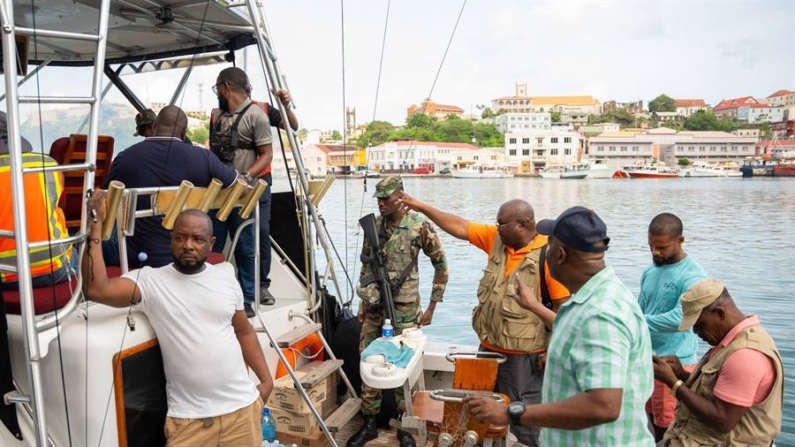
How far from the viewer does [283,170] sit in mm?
5211

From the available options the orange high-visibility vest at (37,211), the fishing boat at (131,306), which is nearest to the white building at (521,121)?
the fishing boat at (131,306)

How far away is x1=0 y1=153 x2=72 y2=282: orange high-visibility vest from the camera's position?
7.94ft

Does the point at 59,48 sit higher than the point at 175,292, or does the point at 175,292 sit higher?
the point at 59,48

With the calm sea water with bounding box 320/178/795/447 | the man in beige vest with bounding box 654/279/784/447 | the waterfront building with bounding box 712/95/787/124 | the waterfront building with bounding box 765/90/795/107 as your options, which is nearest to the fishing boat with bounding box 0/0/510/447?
the calm sea water with bounding box 320/178/795/447

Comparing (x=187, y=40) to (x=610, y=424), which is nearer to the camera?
(x=610, y=424)

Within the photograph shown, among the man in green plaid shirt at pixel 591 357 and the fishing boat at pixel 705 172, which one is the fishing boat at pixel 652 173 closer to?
the fishing boat at pixel 705 172

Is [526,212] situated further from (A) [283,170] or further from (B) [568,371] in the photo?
(A) [283,170]

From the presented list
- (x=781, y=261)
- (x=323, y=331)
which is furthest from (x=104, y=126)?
(x=781, y=261)

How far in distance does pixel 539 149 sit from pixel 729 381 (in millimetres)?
107478

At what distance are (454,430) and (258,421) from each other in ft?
4.41

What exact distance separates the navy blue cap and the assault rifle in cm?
261

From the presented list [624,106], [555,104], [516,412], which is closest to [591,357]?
[516,412]

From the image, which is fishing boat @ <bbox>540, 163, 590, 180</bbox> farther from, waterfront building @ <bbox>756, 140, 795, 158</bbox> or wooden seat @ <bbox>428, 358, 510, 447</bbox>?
wooden seat @ <bbox>428, 358, 510, 447</bbox>

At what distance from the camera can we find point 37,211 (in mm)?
2449
